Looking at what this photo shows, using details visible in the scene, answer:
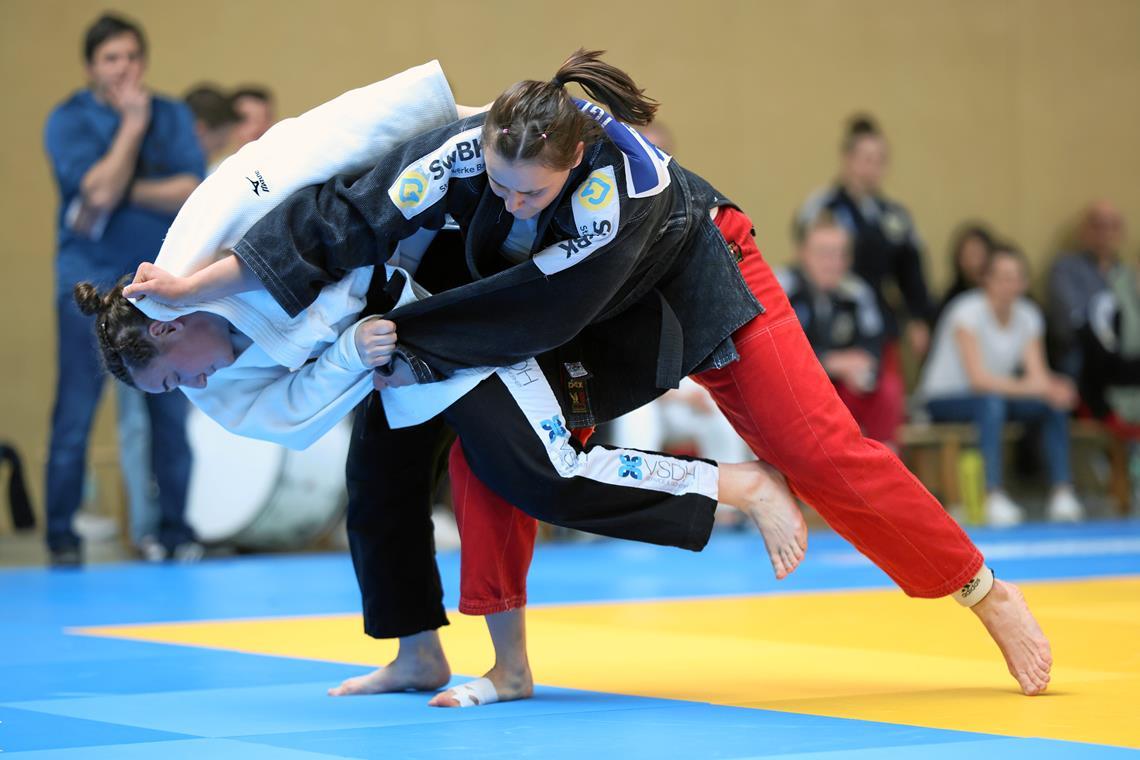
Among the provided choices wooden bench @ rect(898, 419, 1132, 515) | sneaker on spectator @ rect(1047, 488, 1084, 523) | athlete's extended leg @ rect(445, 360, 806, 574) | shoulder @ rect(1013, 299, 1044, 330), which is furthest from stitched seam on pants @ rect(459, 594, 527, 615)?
shoulder @ rect(1013, 299, 1044, 330)

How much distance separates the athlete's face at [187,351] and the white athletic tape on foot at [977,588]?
143 cm

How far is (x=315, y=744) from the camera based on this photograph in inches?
95.2

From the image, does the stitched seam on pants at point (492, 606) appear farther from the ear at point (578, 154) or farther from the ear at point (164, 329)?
the ear at point (578, 154)

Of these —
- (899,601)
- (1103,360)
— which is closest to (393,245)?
(899,601)

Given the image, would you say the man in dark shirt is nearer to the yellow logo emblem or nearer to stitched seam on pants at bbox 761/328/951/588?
stitched seam on pants at bbox 761/328/951/588

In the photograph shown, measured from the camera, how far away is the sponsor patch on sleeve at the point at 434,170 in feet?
8.81

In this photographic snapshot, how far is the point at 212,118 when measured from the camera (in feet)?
24.1

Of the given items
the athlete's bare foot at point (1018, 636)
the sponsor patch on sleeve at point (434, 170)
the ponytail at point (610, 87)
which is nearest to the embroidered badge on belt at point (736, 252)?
the ponytail at point (610, 87)

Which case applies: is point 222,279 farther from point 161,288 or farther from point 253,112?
point 253,112

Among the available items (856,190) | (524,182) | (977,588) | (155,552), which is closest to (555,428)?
(524,182)

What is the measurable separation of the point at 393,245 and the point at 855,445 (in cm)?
91

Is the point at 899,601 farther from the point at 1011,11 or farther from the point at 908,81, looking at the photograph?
the point at 1011,11

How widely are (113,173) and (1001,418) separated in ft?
17.8

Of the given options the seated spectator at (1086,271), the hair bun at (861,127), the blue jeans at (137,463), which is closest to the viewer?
the blue jeans at (137,463)
